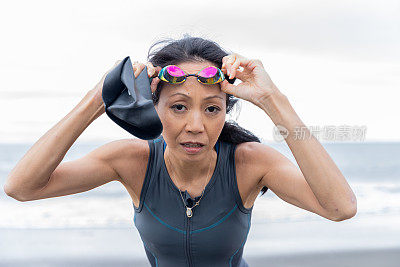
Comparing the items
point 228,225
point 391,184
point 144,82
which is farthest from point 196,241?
point 391,184

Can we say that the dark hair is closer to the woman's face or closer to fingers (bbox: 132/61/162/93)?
fingers (bbox: 132/61/162/93)

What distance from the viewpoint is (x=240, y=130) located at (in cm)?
309

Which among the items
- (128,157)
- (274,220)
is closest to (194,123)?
(128,157)

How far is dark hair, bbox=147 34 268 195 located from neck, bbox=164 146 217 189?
0.76 feet

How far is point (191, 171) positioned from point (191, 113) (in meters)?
0.54

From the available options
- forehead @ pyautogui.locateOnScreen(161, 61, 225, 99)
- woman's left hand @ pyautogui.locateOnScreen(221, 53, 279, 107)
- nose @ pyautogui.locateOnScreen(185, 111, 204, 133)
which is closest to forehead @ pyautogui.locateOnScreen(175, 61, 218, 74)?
forehead @ pyautogui.locateOnScreen(161, 61, 225, 99)

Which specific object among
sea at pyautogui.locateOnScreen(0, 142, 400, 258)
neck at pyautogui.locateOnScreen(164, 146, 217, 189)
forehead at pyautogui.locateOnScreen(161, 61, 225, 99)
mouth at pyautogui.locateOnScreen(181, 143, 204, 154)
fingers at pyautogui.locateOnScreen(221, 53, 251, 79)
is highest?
fingers at pyautogui.locateOnScreen(221, 53, 251, 79)

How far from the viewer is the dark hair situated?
9.04 ft

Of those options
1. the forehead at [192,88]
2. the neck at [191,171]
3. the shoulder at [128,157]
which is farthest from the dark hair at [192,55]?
the shoulder at [128,157]

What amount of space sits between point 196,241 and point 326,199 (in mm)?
925

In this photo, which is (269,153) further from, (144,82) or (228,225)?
(144,82)

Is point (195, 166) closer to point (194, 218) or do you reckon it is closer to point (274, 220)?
point (194, 218)

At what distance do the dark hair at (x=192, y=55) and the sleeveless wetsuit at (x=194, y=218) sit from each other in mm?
170

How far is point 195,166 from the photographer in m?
2.85
